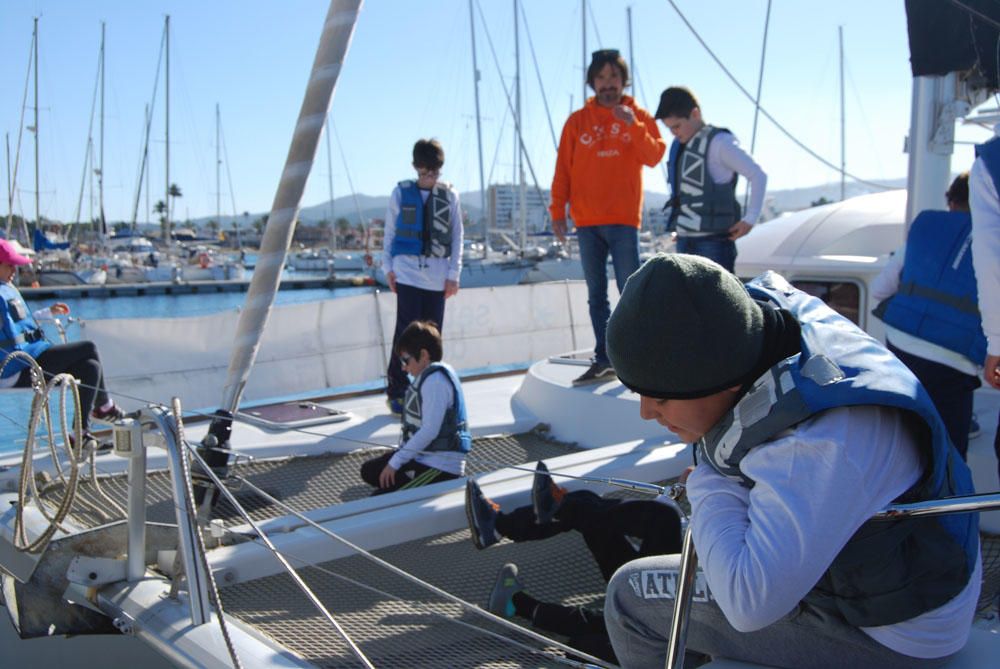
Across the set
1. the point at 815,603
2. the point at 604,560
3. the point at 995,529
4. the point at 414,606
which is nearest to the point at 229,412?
the point at 414,606

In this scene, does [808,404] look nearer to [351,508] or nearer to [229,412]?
[351,508]

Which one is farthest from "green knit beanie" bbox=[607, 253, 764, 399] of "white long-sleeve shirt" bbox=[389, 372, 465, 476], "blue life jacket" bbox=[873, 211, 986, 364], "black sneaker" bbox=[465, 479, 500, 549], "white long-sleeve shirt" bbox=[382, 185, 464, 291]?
"white long-sleeve shirt" bbox=[382, 185, 464, 291]

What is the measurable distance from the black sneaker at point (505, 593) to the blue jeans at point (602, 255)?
8.87 feet

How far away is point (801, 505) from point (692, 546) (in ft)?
1.02

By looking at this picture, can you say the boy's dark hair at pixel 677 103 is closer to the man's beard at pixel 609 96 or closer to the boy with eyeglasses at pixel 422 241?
the man's beard at pixel 609 96

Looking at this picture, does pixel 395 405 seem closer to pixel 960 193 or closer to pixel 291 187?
pixel 291 187

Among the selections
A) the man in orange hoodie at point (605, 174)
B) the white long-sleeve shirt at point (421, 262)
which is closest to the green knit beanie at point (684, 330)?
the man in orange hoodie at point (605, 174)

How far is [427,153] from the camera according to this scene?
560 centimetres

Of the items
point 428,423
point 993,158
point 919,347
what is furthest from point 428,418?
point 993,158

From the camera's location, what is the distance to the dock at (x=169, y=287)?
39594mm

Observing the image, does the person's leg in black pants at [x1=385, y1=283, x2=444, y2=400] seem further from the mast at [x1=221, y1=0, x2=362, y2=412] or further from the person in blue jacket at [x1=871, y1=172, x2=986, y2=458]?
the person in blue jacket at [x1=871, y1=172, x2=986, y2=458]

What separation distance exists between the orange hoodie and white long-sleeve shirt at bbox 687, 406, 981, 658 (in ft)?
13.3

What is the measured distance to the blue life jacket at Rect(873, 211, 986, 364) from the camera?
117 inches

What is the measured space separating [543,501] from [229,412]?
167 cm
